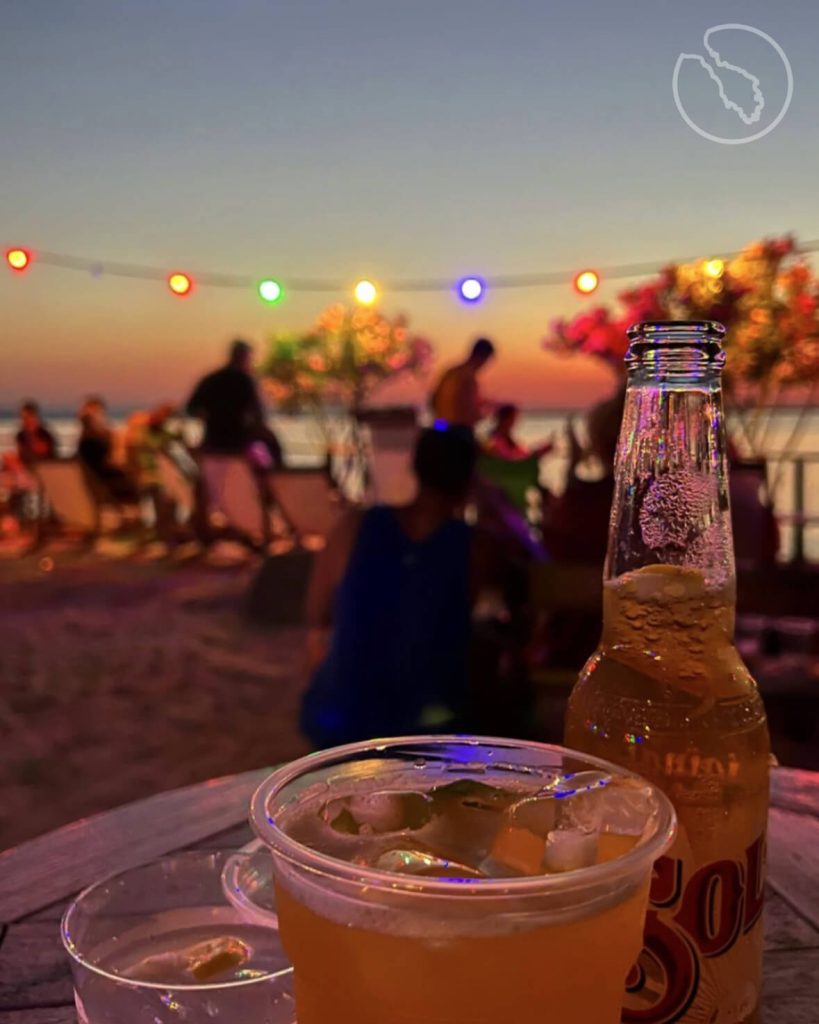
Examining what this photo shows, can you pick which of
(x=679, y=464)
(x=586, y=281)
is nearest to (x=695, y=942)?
(x=679, y=464)

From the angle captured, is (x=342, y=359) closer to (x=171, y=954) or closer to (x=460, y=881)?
(x=171, y=954)

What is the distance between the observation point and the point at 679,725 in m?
0.56

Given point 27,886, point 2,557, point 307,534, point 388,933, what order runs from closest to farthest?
1. point 388,933
2. point 27,886
3. point 307,534
4. point 2,557

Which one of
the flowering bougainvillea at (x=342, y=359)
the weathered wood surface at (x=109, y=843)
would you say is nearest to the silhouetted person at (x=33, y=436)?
the flowering bougainvillea at (x=342, y=359)

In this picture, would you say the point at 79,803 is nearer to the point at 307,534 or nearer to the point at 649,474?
the point at 649,474

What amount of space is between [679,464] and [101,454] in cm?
831

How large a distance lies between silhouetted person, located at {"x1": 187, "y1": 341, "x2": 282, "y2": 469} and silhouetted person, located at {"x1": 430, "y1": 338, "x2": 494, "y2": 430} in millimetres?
1835

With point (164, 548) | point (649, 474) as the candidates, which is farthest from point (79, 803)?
point (164, 548)

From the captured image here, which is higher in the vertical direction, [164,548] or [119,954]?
[119,954]

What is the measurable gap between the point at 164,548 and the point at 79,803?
5448mm

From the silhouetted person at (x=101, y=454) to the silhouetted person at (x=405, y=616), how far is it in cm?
658

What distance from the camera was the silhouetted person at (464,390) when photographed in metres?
5.61

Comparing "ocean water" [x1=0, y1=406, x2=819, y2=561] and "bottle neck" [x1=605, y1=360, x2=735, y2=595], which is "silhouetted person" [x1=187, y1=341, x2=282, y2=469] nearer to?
"ocean water" [x1=0, y1=406, x2=819, y2=561]

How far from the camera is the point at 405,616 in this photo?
7.00 ft
